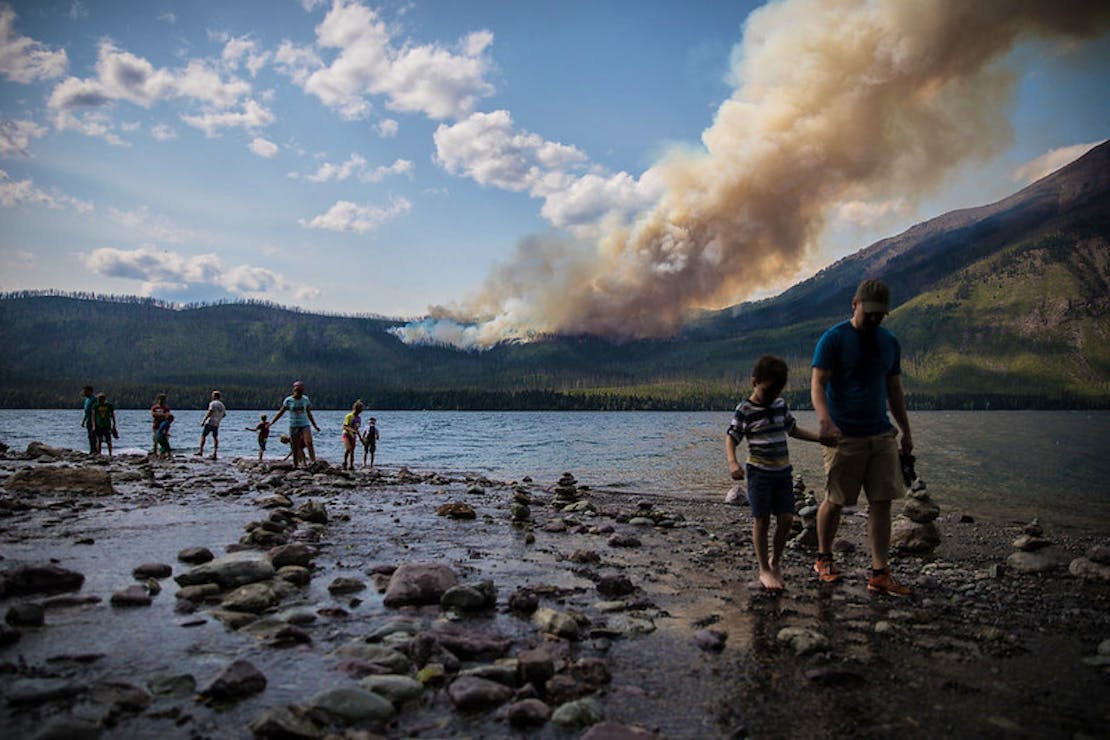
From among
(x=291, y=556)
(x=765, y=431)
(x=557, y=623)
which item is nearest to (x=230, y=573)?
(x=291, y=556)

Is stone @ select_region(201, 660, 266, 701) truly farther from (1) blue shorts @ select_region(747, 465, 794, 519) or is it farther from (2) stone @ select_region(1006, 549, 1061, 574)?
(2) stone @ select_region(1006, 549, 1061, 574)

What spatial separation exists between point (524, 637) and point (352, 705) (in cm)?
215

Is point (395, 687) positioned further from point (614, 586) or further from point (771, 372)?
point (771, 372)

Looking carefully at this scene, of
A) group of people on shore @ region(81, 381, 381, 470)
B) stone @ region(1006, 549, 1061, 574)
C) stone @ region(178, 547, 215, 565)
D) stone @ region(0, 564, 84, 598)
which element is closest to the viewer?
→ stone @ region(0, 564, 84, 598)

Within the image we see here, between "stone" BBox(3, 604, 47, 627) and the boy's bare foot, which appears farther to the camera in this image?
the boy's bare foot

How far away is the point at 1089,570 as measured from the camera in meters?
8.84

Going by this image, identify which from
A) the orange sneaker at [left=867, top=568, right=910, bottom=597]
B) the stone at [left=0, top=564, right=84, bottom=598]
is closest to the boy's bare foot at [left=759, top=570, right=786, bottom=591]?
the orange sneaker at [left=867, top=568, right=910, bottom=597]

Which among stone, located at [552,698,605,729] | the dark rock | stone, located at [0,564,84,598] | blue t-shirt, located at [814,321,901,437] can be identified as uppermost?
blue t-shirt, located at [814,321,901,437]

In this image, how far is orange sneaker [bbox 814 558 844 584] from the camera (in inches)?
329

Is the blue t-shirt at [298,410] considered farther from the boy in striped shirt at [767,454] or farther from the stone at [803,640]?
the stone at [803,640]

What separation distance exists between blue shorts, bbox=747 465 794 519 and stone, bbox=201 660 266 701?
593 centimetres

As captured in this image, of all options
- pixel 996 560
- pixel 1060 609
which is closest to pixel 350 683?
pixel 1060 609

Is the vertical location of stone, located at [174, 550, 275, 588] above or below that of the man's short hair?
below

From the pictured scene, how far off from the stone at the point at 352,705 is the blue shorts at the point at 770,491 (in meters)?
5.30
